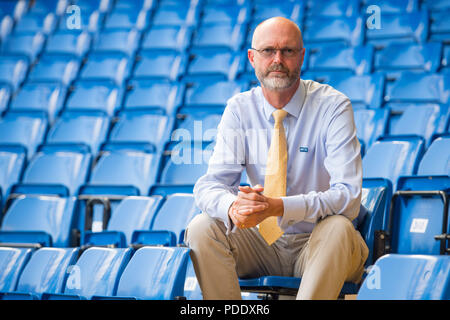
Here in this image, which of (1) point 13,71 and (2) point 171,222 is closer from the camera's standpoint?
(2) point 171,222

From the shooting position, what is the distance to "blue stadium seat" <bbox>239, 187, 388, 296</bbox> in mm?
1436

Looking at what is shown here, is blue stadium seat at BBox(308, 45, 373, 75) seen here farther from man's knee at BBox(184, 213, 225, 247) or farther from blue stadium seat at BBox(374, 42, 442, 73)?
man's knee at BBox(184, 213, 225, 247)

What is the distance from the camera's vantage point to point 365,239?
1.57 m

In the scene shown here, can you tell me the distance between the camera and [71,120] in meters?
3.39

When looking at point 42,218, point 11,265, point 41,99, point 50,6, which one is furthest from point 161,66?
point 11,265

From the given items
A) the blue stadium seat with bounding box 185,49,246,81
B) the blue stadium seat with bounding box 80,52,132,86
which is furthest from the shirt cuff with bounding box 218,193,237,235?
the blue stadium seat with bounding box 80,52,132,86

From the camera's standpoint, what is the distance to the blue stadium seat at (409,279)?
1.08 meters

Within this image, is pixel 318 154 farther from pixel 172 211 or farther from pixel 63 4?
pixel 63 4

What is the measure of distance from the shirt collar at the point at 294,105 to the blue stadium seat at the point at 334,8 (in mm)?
2330

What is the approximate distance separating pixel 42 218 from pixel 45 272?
70 centimetres

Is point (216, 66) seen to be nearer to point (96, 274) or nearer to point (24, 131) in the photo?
point (24, 131)

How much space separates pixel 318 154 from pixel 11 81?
287 cm

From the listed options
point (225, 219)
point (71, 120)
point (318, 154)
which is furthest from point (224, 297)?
point (71, 120)

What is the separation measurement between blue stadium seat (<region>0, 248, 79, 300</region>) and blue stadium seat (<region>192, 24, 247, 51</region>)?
7.14 feet
